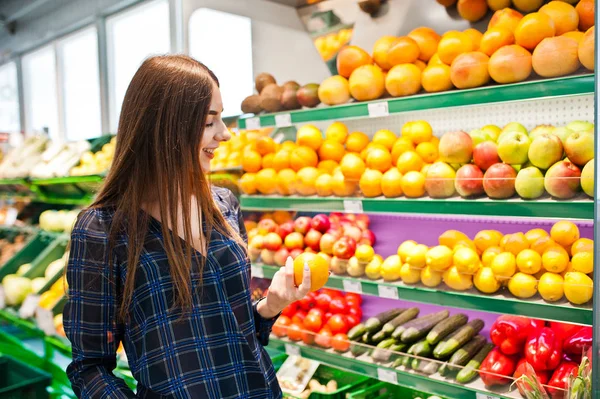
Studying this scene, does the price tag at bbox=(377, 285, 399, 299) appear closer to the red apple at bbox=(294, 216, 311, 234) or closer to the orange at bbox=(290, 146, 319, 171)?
the red apple at bbox=(294, 216, 311, 234)

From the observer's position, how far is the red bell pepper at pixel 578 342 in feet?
6.50

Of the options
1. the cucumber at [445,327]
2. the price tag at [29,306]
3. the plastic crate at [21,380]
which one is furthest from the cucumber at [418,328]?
the price tag at [29,306]

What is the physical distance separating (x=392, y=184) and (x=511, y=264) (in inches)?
23.3

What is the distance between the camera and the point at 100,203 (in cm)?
151

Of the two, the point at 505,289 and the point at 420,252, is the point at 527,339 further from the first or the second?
the point at 420,252

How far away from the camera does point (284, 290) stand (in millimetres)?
1549

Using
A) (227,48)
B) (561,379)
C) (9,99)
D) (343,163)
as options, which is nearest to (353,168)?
(343,163)

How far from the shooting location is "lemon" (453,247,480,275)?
6.95ft

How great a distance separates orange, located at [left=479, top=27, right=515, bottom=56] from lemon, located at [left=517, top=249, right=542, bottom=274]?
0.77m

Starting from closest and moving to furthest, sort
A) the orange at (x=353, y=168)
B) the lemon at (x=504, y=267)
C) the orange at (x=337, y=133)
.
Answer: the lemon at (x=504, y=267) < the orange at (x=353, y=168) < the orange at (x=337, y=133)

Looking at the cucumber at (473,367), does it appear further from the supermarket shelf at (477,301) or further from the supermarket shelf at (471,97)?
the supermarket shelf at (471,97)

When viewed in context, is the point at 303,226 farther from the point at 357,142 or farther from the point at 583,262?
the point at 583,262

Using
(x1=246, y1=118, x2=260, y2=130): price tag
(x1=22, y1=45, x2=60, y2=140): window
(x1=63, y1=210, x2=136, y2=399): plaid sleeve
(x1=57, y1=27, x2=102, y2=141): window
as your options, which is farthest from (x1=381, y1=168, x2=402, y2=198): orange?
(x1=57, y1=27, x2=102, y2=141): window

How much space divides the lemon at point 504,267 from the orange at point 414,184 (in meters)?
0.42
